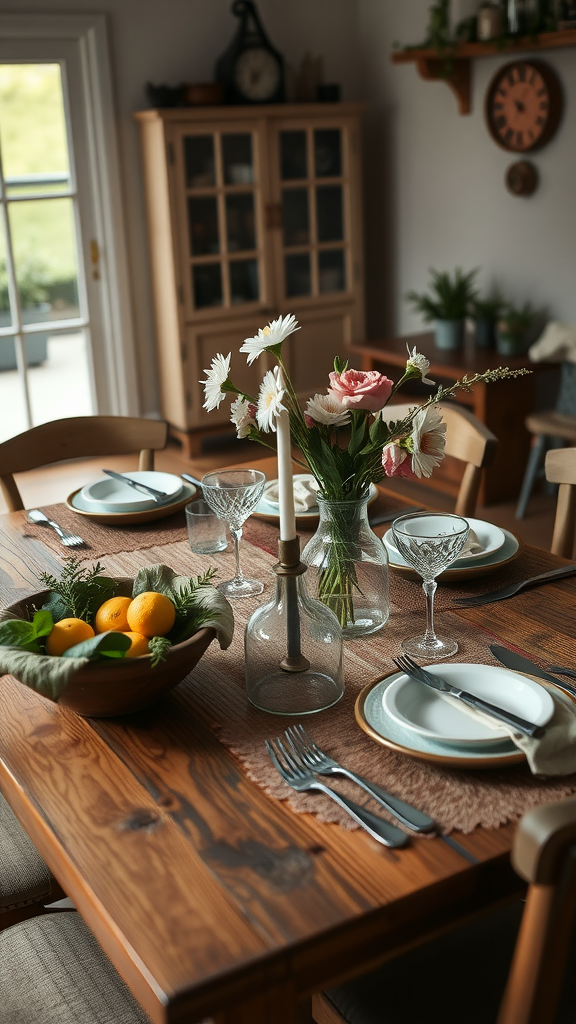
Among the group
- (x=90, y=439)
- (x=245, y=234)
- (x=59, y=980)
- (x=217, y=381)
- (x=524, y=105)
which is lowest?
(x=59, y=980)

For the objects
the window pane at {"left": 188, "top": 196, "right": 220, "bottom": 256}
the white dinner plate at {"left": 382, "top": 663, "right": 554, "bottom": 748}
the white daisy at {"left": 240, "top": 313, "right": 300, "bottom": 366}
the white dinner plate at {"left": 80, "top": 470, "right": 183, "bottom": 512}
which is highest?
the window pane at {"left": 188, "top": 196, "right": 220, "bottom": 256}

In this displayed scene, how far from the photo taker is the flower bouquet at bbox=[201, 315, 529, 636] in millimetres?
1292

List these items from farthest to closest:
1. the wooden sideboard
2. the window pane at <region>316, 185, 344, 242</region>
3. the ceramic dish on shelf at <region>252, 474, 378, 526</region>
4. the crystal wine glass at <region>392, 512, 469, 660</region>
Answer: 1. the window pane at <region>316, 185, 344, 242</region>
2. the wooden sideboard
3. the ceramic dish on shelf at <region>252, 474, 378, 526</region>
4. the crystal wine glass at <region>392, 512, 469, 660</region>

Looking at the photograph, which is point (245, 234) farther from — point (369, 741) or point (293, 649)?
point (369, 741)

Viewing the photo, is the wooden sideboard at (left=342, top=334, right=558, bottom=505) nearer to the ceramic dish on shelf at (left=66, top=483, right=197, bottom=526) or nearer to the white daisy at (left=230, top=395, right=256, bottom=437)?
→ the ceramic dish on shelf at (left=66, top=483, right=197, bottom=526)

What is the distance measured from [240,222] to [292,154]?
41cm

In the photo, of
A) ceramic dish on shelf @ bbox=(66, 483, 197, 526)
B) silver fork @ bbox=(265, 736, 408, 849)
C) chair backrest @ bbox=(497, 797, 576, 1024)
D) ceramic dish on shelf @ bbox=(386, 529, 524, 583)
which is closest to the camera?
chair backrest @ bbox=(497, 797, 576, 1024)

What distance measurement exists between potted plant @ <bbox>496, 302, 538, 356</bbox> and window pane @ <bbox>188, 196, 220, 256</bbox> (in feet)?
4.48

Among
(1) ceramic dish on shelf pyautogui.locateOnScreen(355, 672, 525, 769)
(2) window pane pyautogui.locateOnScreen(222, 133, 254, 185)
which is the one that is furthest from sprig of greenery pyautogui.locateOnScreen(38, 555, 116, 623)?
(2) window pane pyautogui.locateOnScreen(222, 133, 254, 185)

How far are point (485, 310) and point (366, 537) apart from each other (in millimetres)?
3118

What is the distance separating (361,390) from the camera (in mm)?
1286

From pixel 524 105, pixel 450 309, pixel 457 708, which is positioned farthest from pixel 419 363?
pixel 524 105

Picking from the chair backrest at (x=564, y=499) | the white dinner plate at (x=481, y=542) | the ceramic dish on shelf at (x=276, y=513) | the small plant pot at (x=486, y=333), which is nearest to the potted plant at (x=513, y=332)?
the small plant pot at (x=486, y=333)

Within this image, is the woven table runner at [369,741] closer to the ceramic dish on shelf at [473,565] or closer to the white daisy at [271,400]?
the ceramic dish on shelf at [473,565]
